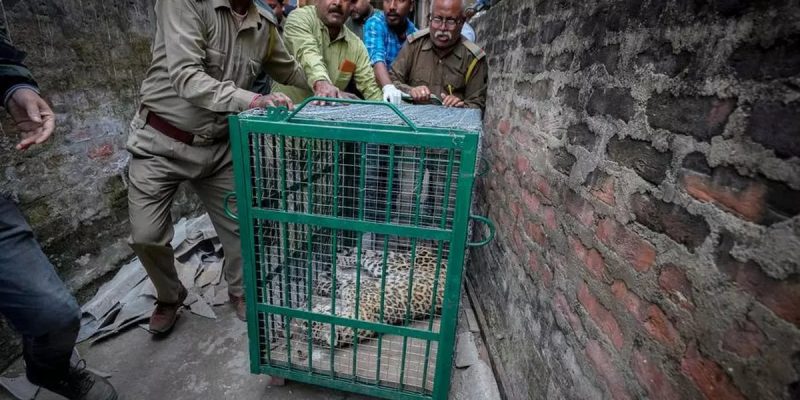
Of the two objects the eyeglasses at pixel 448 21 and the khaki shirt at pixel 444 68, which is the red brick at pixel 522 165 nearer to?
the khaki shirt at pixel 444 68

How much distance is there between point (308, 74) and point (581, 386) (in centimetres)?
249

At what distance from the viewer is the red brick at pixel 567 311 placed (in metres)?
1.45

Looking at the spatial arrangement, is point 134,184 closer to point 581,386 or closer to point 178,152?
point 178,152

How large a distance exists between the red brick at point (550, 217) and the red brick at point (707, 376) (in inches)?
30.6

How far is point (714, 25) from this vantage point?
91 centimetres

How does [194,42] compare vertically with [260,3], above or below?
below

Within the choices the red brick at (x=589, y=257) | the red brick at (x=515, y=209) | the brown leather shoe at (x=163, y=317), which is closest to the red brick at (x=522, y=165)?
the red brick at (x=515, y=209)

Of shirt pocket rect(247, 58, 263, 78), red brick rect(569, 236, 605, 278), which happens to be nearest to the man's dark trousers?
shirt pocket rect(247, 58, 263, 78)

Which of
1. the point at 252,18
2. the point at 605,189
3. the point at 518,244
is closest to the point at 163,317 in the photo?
the point at 252,18

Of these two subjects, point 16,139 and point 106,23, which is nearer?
point 16,139

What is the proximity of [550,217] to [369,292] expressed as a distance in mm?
1168

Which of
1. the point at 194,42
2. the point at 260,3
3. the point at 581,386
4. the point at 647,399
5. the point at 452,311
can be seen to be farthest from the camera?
the point at 260,3

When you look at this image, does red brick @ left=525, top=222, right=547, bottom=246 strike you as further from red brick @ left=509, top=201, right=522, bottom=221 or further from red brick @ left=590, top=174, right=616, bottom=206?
red brick @ left=590, top=174, right=616, bottom=206

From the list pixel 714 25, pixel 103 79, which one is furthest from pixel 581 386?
pixel 103 79
